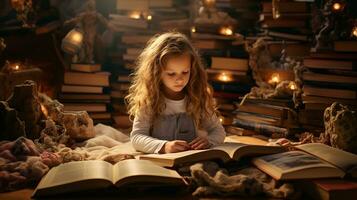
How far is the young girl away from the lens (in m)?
2.60

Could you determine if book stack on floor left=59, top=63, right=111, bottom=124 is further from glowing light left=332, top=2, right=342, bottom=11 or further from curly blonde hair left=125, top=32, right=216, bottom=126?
glowing light left=332, top=2, right=342, bottom=11

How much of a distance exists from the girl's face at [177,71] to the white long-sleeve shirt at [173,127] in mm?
166

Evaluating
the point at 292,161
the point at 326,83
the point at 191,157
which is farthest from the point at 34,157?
the point at 326,83

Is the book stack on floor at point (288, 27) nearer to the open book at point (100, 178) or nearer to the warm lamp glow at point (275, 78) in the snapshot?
the warm lamp glow at point (275, 78)

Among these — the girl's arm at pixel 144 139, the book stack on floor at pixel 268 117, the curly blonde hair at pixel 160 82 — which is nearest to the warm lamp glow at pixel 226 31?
the book stack on floor at pixel 268 117

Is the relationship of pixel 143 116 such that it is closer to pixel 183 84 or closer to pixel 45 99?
pixel 183 84

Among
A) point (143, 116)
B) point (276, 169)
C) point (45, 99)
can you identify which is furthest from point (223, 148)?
point (45, 99)

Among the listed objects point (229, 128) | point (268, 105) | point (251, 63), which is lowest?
point (229, 128)

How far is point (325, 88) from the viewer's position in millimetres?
3596

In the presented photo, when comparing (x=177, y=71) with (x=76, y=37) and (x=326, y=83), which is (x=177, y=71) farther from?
(x=76, y=37)

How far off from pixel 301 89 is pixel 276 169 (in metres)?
1.96

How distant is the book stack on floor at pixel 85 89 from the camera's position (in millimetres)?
4410

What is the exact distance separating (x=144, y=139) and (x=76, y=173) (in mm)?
762

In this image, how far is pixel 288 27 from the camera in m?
4.38
